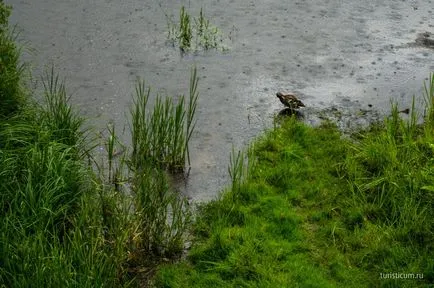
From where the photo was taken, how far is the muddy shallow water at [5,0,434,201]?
5973mm

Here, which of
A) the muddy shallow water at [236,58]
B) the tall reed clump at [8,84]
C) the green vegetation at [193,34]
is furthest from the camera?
the green vegetation at [193,34]

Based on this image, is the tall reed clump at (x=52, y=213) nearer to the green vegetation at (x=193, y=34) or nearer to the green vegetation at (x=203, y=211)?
the green vegetation at (x=203, y=211)

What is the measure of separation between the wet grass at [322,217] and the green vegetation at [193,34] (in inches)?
72.7

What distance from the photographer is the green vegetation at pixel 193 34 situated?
7.15m

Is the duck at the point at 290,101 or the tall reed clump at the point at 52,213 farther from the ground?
the duck at the point at 290,101

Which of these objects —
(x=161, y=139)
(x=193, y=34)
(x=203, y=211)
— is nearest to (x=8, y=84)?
(x=161, y=139)

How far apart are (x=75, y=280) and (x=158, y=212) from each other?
1037 mm

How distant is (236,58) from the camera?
6941mm

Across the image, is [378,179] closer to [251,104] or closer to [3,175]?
[251,104]

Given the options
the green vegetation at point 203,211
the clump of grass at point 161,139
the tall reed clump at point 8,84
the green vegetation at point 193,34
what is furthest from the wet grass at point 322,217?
the green vegetation at point 193,34

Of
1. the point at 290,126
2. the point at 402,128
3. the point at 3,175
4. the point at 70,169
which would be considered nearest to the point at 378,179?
the point at 402,128

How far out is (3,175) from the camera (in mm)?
4254

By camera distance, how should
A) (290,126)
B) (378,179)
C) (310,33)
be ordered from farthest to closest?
(310,33) → (290,126) → (378,179)

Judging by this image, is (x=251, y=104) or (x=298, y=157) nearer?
(x=298, y=157)
